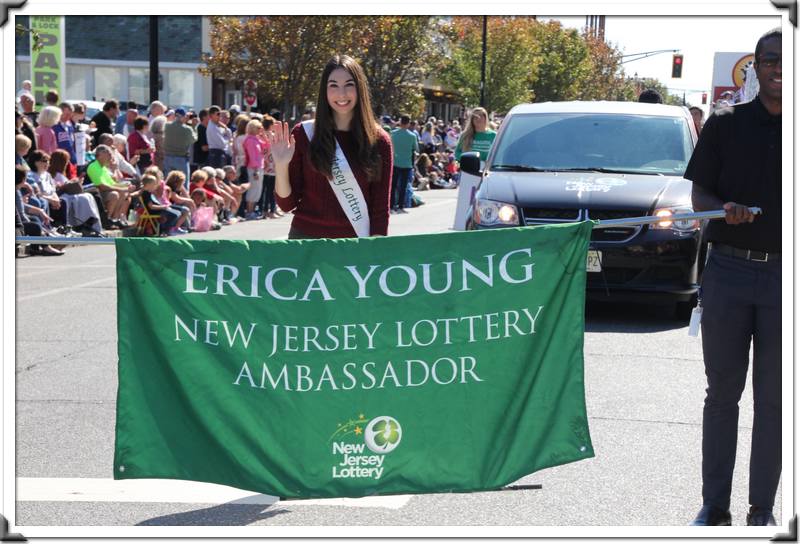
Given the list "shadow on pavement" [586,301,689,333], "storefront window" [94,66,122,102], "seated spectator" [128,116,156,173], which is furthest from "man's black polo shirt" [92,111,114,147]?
"storefront window" [94,66,122,102]

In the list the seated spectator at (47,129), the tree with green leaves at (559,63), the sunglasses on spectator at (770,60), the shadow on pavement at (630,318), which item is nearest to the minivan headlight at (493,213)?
the shadow on pavement at (630,318)

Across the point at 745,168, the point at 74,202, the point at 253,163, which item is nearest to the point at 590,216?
the point at 745,168

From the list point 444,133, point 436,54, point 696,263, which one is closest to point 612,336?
point 696,263

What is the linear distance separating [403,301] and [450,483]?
29.1 inches

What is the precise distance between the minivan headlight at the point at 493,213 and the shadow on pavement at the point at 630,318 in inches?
47.1

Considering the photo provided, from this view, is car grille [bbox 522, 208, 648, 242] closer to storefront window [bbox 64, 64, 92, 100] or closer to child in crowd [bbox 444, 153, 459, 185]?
child in crowd [bbox 444, 153, 459, 185]

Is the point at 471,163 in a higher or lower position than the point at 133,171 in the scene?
higher

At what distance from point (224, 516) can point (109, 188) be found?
14.0 meters

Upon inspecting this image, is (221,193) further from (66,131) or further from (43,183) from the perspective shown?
(43,183)

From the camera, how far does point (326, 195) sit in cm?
551

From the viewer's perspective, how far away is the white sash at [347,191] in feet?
17.9

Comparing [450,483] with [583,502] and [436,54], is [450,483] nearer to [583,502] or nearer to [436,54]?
[583,502]

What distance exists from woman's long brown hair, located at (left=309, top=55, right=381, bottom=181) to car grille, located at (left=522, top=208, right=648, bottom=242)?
4.68 m
